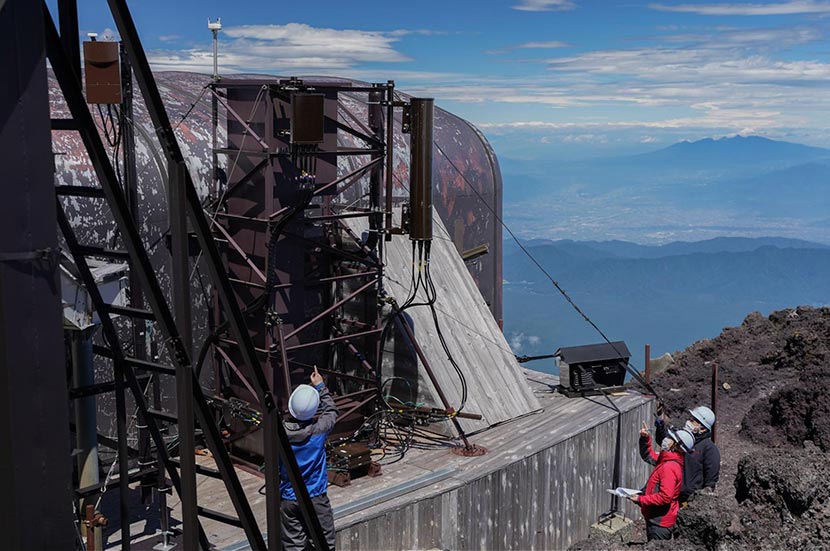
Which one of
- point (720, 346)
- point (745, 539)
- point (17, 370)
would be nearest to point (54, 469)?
point (17, 370)

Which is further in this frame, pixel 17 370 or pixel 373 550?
pixel 373 550

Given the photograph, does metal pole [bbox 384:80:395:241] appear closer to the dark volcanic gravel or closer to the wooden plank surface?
the wooden plank surface

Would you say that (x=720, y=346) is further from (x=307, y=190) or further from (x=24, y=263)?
(x=24, y=263)

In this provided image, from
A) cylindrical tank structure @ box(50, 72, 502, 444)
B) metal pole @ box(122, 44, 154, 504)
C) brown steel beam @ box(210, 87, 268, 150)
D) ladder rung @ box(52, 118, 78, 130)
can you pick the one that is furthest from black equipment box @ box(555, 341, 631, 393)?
ladder rung @ box(52, 118, 78, 130)

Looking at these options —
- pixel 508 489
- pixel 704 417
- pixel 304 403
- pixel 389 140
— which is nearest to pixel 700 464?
pixel 704 417

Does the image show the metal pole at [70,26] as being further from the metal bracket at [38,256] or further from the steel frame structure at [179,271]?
the metal bracket at [38,256]

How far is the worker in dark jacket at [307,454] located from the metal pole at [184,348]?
12.1 ft

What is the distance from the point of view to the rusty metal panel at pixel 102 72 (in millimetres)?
9703

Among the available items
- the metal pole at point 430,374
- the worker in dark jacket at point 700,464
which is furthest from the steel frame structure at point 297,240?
the worker in dark jacket at point 700,464

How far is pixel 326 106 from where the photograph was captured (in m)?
13.8

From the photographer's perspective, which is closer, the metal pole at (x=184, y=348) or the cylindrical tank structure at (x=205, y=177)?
the metal pole at (x=184, y=348)

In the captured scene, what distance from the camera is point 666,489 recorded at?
12.1 metres

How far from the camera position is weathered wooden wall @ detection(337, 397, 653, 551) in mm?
12672

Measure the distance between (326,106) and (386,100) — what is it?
48.5 inches
